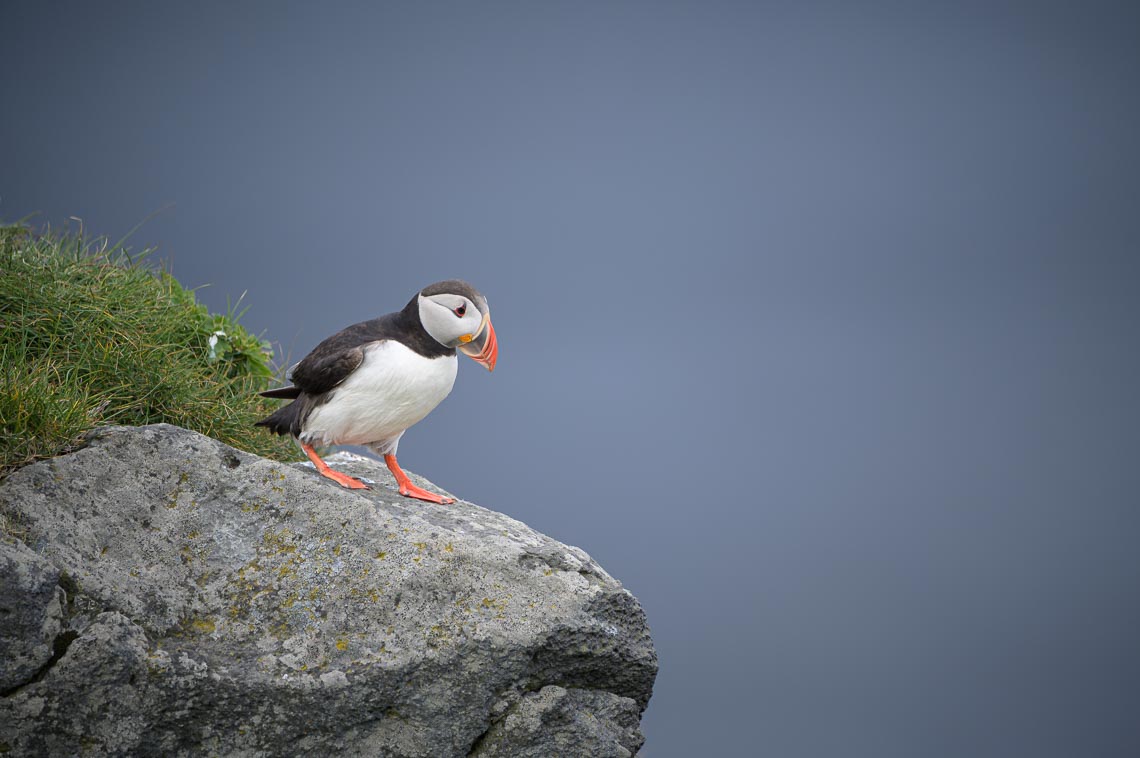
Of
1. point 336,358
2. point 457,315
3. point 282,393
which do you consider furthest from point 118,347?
point 457,315

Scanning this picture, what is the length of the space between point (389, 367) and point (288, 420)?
82 centimetres

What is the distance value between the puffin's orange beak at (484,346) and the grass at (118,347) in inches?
84.5

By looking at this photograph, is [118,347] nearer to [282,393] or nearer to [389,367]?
[282,393]

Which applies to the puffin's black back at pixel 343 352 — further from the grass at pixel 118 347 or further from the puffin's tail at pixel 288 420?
the grass at pixel 118 347

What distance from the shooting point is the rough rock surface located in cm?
432

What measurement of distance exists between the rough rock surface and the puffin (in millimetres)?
436

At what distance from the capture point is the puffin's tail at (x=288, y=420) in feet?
19.0

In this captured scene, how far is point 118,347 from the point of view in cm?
693

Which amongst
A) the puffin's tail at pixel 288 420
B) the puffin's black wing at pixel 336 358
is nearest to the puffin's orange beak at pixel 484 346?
the puffin's black wing at pixel 336 358

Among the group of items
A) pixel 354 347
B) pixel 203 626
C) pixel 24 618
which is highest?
pixel 354 347

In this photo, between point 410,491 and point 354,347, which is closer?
point 354,347

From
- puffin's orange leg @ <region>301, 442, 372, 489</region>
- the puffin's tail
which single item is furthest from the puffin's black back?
puffin's orange leg @ <region>301, 442, 372, 489</region>

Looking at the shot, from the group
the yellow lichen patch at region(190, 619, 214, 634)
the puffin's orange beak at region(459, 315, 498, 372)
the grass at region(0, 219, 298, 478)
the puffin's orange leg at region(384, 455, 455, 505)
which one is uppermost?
the puffin's orange beak at region(459, 315, 498, 372)

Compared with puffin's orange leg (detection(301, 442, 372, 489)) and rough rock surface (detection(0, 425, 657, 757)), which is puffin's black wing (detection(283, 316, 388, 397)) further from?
rough rock surface (detection(0, 425, 657, 757))
